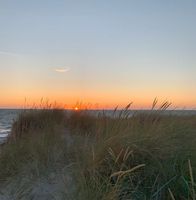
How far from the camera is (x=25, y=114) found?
11031 millimetres

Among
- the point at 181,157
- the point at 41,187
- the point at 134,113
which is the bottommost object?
the point at 41,187

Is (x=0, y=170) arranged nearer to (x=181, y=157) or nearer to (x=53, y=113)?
(x=181, y=157)

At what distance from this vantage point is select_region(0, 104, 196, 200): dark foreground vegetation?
4969mm

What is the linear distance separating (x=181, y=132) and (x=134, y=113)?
1.19m

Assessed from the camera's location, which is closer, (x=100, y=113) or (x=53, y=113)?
(x=100, y=113)

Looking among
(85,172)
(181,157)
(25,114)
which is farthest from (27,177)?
(25,114)

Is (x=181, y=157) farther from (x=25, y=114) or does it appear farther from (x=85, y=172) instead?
(x=25, y=114)

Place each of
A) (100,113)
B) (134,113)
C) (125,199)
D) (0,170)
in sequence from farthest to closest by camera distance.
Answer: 1. (100,113)
2. (134,113)
3. (0,170)
4. (125,199)

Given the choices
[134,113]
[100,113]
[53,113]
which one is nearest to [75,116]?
[53,113]

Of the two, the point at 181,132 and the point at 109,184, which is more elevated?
the point at 181,132

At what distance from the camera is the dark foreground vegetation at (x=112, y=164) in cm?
497

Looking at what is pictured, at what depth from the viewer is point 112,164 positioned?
17.1 feet

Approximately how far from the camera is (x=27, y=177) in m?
6.21

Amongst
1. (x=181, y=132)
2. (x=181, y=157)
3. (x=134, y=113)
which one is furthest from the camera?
(x=134, y=113)
